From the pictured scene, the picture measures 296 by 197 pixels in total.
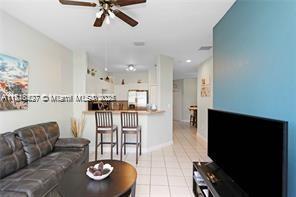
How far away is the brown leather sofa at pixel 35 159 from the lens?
6.49 feet

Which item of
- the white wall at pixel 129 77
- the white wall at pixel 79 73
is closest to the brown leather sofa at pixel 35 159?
the white wall at pixel 79 73

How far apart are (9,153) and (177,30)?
3.26m

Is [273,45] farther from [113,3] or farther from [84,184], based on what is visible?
[84,184]

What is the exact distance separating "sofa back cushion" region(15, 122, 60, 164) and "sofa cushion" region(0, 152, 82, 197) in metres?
0.12

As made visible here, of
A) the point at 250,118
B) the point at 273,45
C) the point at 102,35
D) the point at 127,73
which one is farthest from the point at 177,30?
the point at 127,73

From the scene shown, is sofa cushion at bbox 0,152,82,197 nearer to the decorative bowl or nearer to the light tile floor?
the decorative bowl

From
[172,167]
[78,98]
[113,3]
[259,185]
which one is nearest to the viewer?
[259,185]

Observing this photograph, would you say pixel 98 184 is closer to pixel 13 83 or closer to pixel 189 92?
pixel 13 83

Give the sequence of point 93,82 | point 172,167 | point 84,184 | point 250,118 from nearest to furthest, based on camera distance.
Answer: point 250,118 → point 84,184 → point 172,167 → point 93,82

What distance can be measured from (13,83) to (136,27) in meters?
2.24

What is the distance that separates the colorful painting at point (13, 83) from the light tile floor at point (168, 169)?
2.06 metres

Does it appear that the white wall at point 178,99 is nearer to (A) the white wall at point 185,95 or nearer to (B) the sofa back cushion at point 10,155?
(A) the white wall at point 185,95

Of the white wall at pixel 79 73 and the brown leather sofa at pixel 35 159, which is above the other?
the white wall at pixel 79 73

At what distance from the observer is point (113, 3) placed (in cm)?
205
